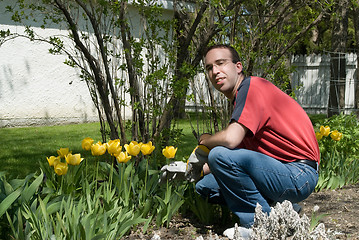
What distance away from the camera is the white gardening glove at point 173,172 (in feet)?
8.74

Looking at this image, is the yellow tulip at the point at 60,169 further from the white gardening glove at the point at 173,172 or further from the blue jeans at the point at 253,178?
the blue jeans at the point at 253,178

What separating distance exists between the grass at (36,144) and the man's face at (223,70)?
1398 millimetres

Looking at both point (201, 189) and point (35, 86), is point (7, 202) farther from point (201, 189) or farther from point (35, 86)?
point (35, 86)

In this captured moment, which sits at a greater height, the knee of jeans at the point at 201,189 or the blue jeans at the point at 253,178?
the blue jeans at the point at 253,178

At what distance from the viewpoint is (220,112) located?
14.0ft

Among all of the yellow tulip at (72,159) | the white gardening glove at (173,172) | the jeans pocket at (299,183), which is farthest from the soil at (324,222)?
the yellow tulip at (72,159)

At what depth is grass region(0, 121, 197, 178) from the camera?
4682 mm

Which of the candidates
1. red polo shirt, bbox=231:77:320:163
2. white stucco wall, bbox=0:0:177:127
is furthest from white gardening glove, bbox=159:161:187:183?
white stucco wall, bbox=0:0:177:127

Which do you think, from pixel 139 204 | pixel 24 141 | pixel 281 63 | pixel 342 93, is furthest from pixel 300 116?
pixel 342 93

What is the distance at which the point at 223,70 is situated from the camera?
2.51 metres

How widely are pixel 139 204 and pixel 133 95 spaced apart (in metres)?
1.17

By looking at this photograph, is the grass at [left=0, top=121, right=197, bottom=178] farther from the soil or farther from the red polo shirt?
the red polo shirt

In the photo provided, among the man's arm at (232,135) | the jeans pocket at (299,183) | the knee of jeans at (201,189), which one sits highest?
the man's arm at (232,135)

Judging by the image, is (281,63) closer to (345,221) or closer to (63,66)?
(345,221)
